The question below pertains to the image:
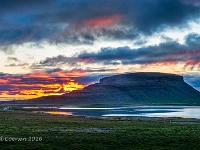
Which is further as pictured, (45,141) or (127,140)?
(127,140)

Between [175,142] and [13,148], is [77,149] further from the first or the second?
[175,142]

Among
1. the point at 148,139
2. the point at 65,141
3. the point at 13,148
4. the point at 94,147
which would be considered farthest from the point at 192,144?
the point at 13,148

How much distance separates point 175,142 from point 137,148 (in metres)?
7.13

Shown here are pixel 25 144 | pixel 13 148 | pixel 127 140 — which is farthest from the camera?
pixel 127 140

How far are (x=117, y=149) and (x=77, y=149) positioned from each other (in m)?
4.56

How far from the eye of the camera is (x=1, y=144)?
35.1m

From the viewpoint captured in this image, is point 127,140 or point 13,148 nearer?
point 13,148

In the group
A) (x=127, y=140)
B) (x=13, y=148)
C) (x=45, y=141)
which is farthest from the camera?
(x=127, y=140)

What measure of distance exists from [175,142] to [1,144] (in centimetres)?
2157

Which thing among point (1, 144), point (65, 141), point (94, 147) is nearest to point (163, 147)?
point (94, 147)

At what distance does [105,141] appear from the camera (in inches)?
1575

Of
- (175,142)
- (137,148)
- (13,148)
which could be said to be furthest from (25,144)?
(175,142)

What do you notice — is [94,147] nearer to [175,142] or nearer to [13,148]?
[13,148]

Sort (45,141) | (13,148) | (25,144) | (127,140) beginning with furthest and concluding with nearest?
(127,140)
(45,141)
(25,144)
(13,148)
